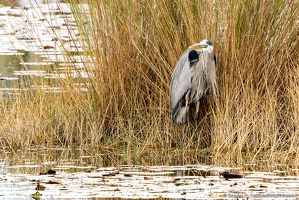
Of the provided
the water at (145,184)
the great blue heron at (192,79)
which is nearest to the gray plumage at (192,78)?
the great blue heron at (192,79)

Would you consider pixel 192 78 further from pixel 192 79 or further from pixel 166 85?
pixel 166 85

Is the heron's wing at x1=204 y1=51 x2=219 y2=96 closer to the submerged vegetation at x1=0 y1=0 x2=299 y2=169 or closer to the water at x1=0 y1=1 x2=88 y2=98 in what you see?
the submerged vegetation at x1=0 y1=0 x2=299 y2=169

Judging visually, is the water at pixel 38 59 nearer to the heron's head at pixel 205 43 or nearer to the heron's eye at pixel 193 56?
the heron's eye at pixel 193 56

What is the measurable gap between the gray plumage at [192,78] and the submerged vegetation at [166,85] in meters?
0.17

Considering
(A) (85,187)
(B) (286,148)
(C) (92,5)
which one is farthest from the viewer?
(C) (92,5)

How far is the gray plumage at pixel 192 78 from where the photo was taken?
279 inches

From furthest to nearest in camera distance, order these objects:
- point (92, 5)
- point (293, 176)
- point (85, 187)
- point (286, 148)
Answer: point (92, 5), point (286, 148), point (293, 176), point (85, 187)

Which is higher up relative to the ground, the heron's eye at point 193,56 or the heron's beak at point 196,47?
→ the heron's beak at point 196,47

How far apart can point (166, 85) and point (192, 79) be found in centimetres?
30

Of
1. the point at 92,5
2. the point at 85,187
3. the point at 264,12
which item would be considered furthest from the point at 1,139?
the point at 264,12

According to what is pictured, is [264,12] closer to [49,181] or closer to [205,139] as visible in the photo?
[205,139]

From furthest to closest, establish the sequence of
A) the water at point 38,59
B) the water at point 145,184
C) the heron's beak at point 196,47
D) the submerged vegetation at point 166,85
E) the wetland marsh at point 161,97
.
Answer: the water at point 38,59, the submerged vegetation at point 166,85, the heron's beak at point 196,47, the wetland marsh at point 161,97, the water at point 145,184

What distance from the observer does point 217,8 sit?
7.32 meters

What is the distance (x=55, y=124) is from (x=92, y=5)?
4.09ft
